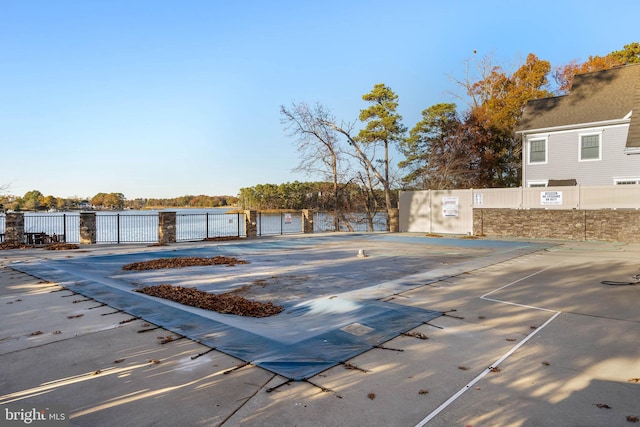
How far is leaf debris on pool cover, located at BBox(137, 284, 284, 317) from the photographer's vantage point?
19.1 ft

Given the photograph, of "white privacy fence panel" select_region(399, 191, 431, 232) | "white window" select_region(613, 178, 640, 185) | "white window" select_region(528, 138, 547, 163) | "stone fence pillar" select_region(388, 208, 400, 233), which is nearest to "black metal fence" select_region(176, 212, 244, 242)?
"stone fence pillar" select_region(388, 208, 400, 233)

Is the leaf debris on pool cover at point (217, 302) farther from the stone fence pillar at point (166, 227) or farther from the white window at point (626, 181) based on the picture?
the white window at point (626, 181)

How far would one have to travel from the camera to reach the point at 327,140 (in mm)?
28844

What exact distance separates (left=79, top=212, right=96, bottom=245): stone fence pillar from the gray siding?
2257cm

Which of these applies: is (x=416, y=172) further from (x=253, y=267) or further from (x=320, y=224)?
(x=253, y=267)

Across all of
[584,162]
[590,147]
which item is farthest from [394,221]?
[590,147]

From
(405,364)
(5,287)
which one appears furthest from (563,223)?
(5,287)

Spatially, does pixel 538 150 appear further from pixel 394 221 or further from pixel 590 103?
pixel 394 221

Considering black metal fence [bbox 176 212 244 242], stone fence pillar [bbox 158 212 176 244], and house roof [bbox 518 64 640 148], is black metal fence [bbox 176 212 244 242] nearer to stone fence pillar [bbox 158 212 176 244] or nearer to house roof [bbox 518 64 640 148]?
stone fence pillar [bbox 158 212 176 244]

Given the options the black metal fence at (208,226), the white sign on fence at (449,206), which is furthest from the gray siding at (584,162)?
the black metal fence at (208,226)

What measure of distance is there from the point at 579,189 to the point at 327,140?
54.9 feet

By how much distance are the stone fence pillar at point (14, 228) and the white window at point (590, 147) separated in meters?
26.8

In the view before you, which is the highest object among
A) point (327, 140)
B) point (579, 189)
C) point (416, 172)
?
point (327, 140)

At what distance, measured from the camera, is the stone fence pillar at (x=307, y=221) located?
23484mm
